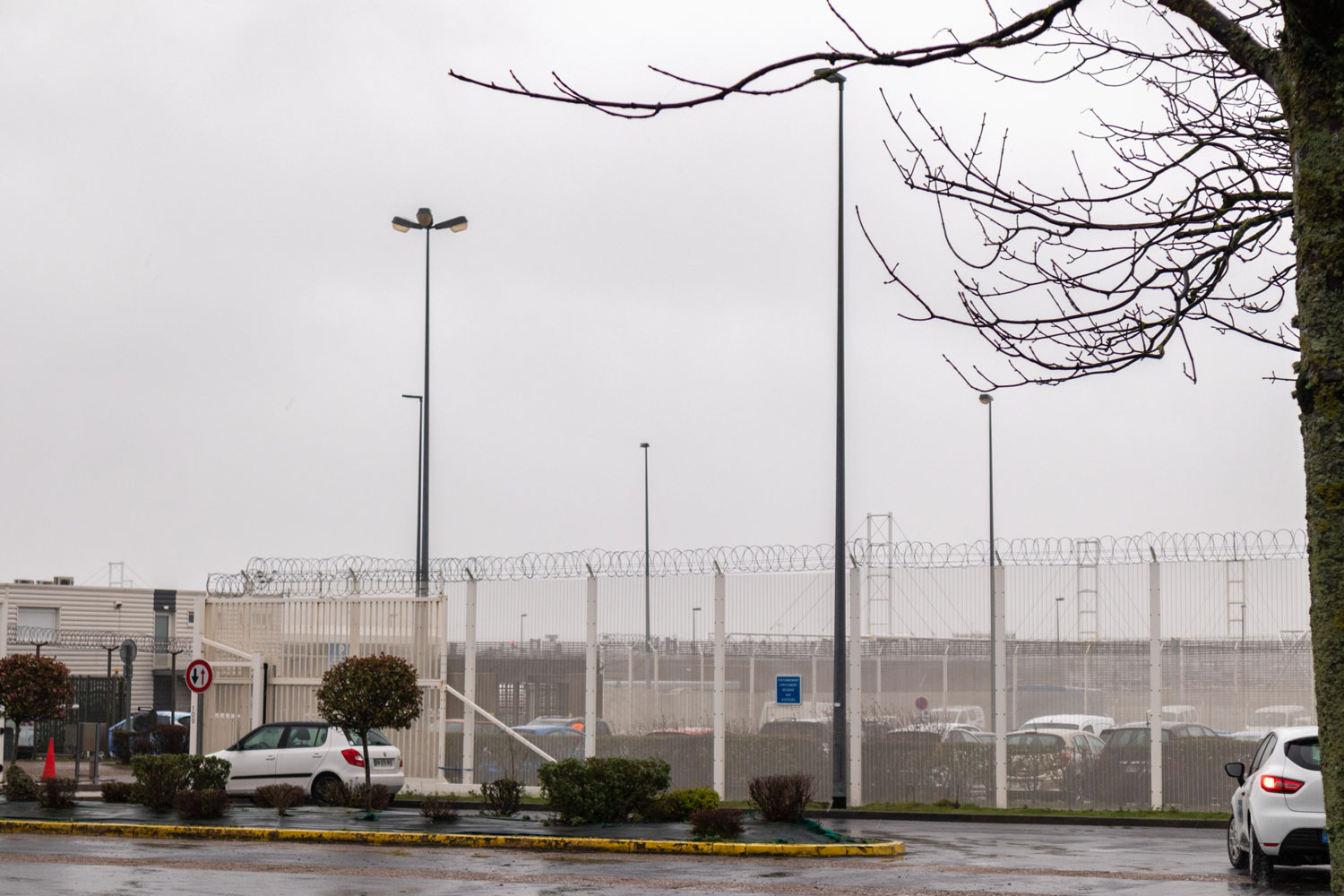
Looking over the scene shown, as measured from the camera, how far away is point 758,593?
2464 centimetres

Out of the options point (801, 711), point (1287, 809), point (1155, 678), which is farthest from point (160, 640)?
point (1287, 809)

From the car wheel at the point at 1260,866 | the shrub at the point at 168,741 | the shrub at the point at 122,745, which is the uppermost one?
the car wheel at the point at 1260,866

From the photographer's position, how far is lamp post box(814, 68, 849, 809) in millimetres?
22047

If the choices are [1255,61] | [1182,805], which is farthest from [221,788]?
[1255,61]

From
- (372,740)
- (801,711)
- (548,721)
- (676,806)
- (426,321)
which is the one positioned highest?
(426,321)

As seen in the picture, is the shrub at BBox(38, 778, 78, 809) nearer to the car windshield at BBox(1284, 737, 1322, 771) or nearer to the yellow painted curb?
the yellow painted curb

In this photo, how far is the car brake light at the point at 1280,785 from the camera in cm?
1298

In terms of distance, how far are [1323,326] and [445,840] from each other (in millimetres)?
15164

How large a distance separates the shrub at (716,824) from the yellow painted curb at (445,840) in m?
0.52

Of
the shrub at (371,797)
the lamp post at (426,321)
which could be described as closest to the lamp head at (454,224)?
the lamp post at (426,321)

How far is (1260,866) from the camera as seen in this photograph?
1315 centimetres

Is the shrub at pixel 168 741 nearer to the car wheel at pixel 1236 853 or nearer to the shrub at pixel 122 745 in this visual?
the shrub at pixel 122 745

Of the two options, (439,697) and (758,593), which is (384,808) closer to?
(439,697)

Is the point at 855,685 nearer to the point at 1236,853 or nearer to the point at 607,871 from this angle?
the point at 1236,853
